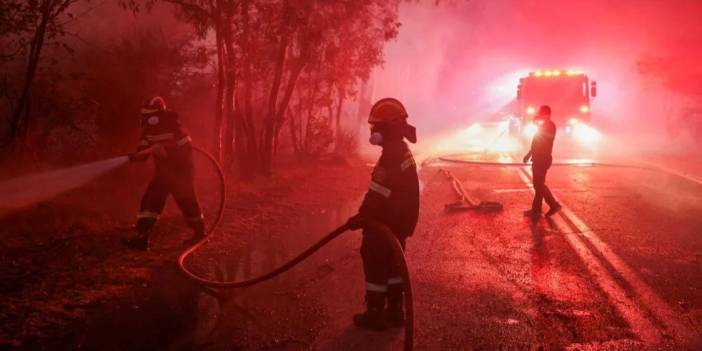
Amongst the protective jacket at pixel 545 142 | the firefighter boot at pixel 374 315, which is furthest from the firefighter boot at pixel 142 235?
the protective jacket at pixel 545 142

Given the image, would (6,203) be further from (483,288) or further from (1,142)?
(483,288)

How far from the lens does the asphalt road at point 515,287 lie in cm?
394

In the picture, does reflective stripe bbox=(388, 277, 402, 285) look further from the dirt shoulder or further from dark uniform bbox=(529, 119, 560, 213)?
dark uniform bbox=(529, 119, 560, 213)

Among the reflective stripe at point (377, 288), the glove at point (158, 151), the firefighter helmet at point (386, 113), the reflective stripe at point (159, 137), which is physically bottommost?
the reflective stripe at point (377, 288)

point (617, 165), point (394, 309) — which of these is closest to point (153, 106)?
point (394, 309)

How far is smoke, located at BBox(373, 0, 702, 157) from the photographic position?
1005 inches

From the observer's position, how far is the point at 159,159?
20.2 ft

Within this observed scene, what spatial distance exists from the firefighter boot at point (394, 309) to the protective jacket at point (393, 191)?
1.54 ft

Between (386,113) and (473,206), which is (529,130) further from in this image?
(386,113)

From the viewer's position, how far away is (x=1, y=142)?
8.57 metres

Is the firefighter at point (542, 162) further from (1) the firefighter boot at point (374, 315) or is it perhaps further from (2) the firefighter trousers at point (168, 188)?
(2) the firefighter trousers at point (168, 188)

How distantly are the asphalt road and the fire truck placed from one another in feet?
38.2

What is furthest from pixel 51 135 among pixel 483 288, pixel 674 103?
pixel 674 103

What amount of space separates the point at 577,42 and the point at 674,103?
36.3 ft
